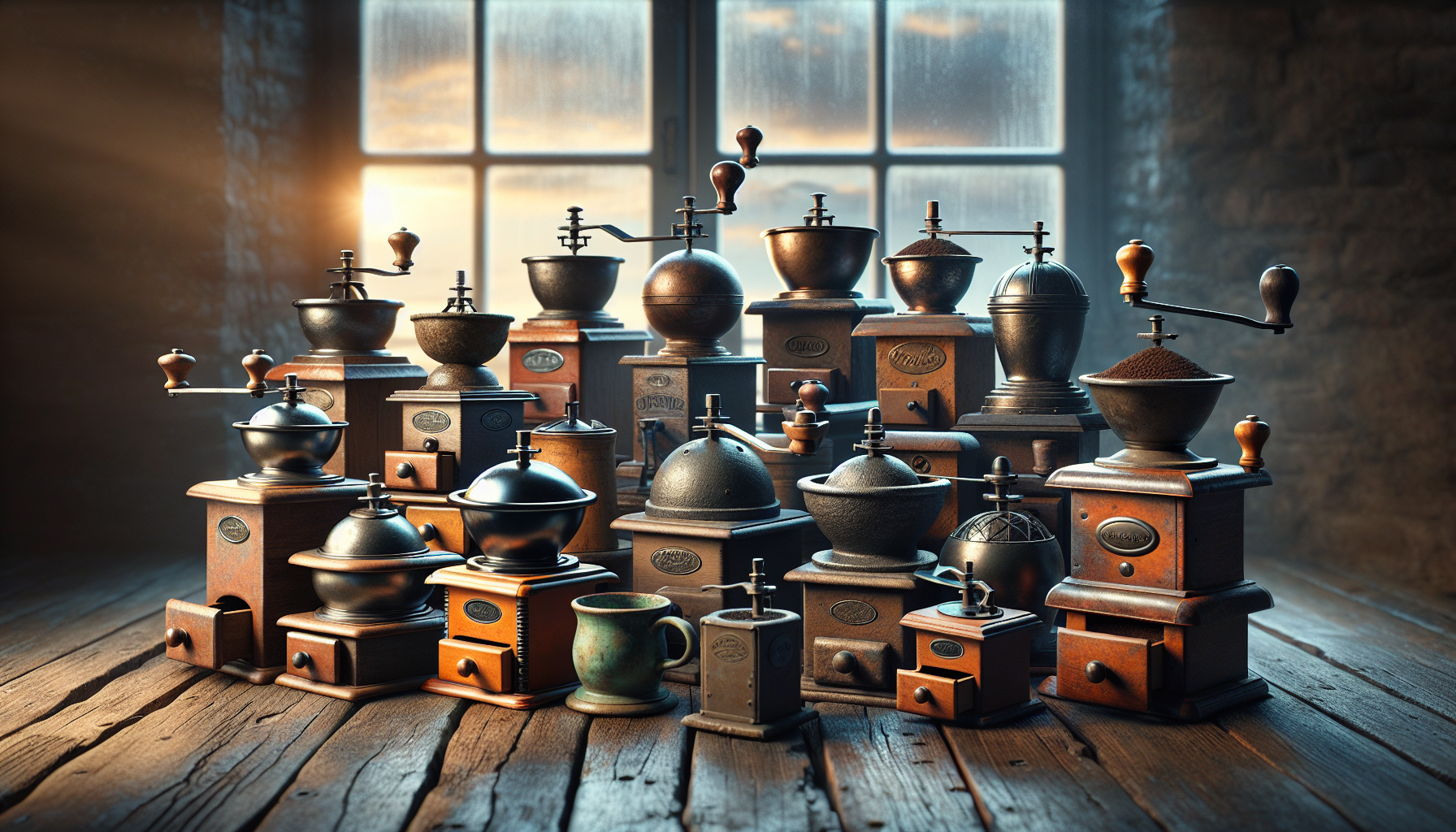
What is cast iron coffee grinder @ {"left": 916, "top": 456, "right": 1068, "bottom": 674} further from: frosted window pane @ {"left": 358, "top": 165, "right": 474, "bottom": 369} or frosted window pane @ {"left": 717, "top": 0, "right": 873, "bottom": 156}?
frosted window pane @ {"left": 358, "top": 165, "right": 474, "bottom": 369}

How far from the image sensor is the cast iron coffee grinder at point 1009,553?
129 inches

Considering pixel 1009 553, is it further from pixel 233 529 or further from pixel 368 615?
pixel 233 529

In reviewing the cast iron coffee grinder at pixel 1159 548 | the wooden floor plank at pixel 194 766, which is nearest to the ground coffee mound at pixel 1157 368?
the cast iron coffee grinder at pixel 1159 548

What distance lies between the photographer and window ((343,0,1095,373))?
223 inches

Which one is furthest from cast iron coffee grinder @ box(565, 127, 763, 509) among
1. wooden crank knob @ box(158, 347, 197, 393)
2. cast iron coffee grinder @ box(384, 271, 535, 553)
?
wooden crank knob @ box(158, 347, 197, 393)

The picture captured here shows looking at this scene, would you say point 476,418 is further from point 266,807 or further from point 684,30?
point 684,30

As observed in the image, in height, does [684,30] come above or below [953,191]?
above

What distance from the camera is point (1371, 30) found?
5.00 m

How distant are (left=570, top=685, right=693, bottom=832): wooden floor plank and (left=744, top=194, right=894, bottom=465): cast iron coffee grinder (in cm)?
133

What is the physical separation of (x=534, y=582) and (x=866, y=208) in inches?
125

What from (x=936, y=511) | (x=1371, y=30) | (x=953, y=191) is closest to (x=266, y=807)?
(x=936, y=511)

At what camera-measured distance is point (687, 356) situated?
154 inches

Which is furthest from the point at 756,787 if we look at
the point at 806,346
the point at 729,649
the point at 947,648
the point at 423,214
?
the point at 423,214

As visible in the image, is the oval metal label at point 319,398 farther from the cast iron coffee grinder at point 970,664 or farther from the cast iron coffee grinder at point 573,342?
the cast iron coffee grinder at point 970,664
